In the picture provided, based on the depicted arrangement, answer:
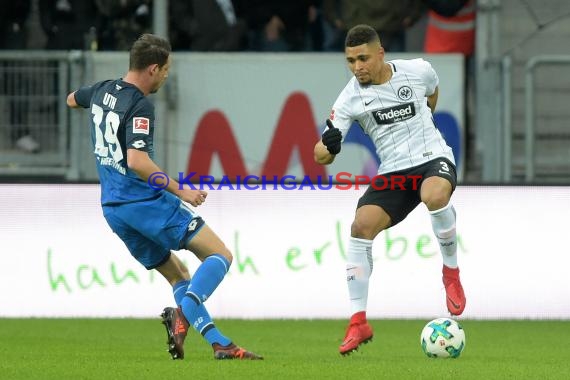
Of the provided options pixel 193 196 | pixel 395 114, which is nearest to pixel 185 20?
pixel 395 114

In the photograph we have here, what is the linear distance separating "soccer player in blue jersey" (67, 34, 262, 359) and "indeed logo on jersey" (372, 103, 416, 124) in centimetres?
147

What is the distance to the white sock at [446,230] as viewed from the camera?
28.6 feet

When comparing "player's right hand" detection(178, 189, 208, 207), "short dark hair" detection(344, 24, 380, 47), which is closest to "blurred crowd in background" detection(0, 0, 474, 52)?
"short dark hair" detection(344, 24, 380, 47)

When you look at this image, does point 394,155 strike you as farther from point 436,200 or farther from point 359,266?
point 359,266

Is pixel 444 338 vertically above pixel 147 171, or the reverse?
pixel 147 171

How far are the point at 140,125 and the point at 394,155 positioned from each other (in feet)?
6.20

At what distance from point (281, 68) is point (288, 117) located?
50 cm

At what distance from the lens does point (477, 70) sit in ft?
44.6

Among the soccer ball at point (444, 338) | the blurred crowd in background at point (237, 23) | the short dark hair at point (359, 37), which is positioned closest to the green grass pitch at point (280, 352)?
the soccer ball at point (444, 338)

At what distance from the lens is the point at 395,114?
884 cm

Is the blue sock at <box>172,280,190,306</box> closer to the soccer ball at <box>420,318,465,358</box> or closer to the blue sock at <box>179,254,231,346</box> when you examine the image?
the blue sock at <box>179,254,231,346</box>

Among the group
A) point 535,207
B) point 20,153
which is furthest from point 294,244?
point 20,153

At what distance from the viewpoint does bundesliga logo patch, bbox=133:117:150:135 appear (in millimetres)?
7680

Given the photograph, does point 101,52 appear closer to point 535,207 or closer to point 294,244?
point 294,244
